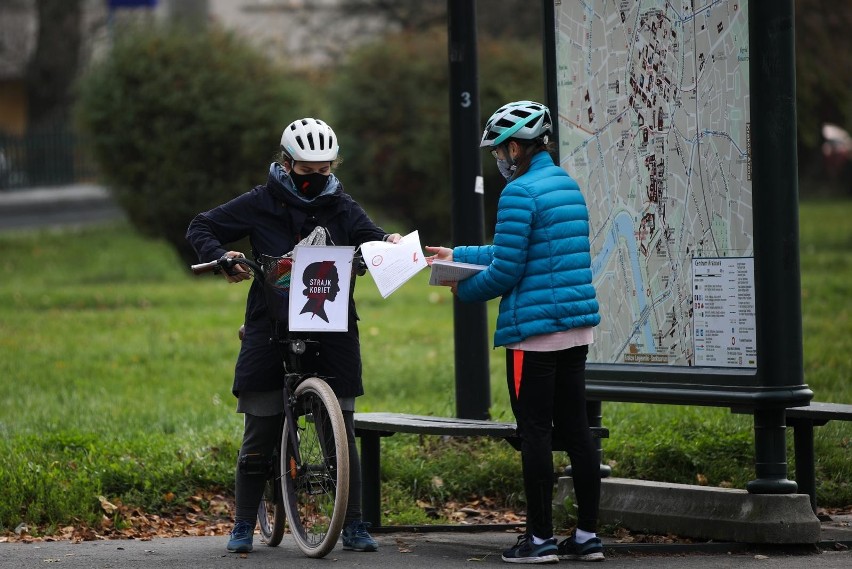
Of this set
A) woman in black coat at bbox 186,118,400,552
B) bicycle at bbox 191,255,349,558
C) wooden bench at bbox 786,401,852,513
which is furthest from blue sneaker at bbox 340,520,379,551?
wooden bench at bbox 786,401,852,513

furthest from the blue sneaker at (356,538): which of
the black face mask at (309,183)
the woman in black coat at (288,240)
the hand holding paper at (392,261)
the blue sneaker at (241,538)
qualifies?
the black face mask at (309,183)

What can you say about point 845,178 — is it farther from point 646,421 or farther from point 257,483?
point 257,483

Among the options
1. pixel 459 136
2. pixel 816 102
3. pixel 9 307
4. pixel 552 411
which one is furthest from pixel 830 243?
pixel 552 411

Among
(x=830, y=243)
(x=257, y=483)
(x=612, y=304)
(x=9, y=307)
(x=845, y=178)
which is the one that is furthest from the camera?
(x=845, y=178)

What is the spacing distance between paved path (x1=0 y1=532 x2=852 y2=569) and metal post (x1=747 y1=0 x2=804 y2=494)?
2.18 ft

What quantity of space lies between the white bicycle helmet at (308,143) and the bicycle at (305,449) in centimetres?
44

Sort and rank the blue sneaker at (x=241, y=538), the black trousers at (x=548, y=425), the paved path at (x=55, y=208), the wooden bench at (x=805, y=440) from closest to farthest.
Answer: the black trousers at (x=548, y=425) → the blue sneaker at (x=241, y=538) → the wooden bench at (x=805, y=440) → the paved path at (x=55, y=208)

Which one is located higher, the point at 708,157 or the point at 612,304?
the point at 708,157

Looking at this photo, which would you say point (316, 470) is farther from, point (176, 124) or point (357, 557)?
point (176, 124)

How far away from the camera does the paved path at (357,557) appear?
5.86 metres

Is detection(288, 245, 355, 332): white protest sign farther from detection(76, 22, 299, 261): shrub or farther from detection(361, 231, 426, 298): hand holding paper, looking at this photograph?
detection(76, 22, 299, 261): shrub

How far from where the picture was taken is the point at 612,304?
22.1 ft

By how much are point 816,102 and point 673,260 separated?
2193cm

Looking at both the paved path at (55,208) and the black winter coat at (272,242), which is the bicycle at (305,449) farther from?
the paved path at (55,208)
